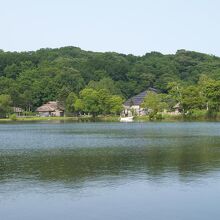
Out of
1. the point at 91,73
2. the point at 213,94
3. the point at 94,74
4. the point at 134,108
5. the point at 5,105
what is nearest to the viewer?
the point at 213,94

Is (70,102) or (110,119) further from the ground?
(70,102)

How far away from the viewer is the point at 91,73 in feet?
359

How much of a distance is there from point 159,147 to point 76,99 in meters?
54.4

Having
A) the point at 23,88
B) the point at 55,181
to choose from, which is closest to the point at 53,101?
the point at 23,88

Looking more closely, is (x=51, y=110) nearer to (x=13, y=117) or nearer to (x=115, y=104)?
(x=13, y=117)

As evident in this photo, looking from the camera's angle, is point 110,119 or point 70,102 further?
point 70,102

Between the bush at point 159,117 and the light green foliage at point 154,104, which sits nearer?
the bush at point 159,117

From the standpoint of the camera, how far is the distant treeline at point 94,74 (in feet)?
288

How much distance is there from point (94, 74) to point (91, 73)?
1103 mm

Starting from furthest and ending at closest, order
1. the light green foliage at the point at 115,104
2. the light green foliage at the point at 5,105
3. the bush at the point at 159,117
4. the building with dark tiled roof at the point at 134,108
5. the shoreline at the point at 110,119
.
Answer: the building with dark tiled roof at the point at 134,108 → the light green foliage at the point at 5,105 → the light green foliage at the point at 115,104 → the bush at the point at 159,117 → the shoreline at the point at 110,119

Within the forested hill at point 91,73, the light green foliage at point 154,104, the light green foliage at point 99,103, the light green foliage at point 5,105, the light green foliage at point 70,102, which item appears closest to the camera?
the light green foliage at point 154,104

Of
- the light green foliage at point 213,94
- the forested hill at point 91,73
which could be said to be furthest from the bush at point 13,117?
the light green foliage at point 213,94

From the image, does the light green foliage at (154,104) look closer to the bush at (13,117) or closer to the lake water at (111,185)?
the bush at (13,117)

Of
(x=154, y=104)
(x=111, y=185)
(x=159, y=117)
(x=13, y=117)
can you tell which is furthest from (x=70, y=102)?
(x=111, y=185)
